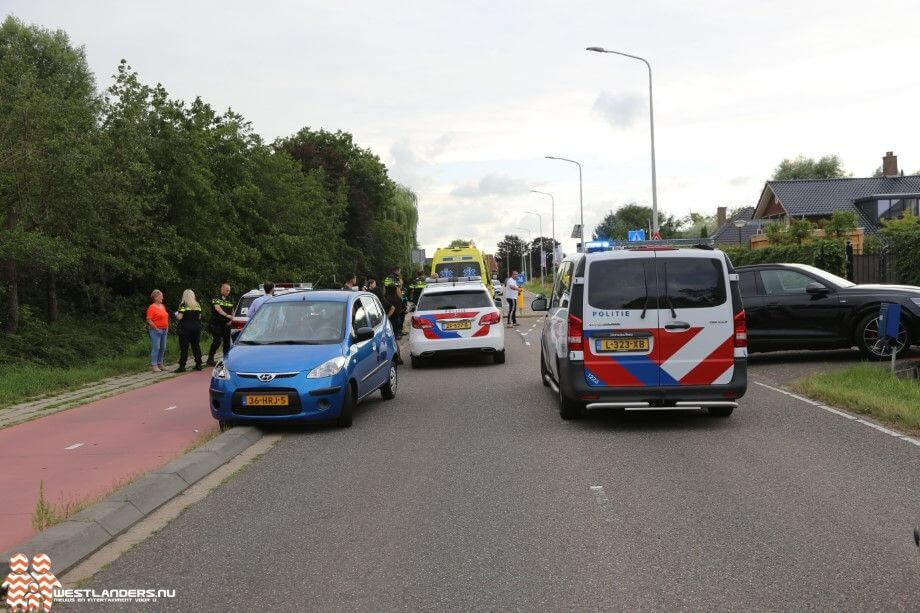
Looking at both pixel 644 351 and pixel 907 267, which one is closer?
pixel 644 351

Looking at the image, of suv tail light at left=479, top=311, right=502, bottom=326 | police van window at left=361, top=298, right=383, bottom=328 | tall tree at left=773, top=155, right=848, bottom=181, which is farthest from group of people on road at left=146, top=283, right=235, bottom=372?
tall tree at left=773, top=155, right=848, bottom=181

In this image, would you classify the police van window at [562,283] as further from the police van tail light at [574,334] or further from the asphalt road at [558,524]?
the asphalt road at [558,524]

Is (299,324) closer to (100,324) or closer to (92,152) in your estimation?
(92,152)

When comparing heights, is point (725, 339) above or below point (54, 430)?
above

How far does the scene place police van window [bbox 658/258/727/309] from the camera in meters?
9.86

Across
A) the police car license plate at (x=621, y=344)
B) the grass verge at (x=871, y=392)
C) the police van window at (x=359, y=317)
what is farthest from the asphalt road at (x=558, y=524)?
the police van window at (x=359, y=317)

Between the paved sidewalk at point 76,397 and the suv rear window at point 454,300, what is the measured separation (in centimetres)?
521

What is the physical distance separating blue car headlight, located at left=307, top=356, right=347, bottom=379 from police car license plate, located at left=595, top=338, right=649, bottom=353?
299 cm

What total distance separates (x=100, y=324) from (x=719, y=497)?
71.5 ft

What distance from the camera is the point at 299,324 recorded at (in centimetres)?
1162

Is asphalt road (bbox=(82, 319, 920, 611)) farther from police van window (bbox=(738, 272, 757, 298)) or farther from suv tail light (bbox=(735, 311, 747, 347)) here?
police van window (bbox=(738, 272, 757, 298))

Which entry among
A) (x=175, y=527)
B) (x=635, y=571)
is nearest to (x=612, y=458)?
(x=635, y=571)

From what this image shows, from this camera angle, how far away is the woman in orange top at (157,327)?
18.5 m

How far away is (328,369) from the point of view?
34.1ft
